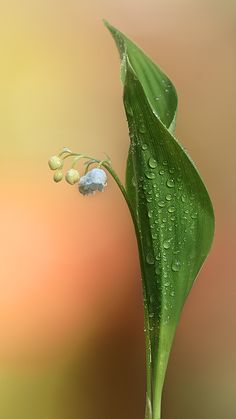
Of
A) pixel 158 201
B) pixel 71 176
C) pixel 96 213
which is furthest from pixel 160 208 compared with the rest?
pixel 96 213

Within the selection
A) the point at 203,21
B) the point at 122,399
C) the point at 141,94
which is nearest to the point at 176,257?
the point at 141,94

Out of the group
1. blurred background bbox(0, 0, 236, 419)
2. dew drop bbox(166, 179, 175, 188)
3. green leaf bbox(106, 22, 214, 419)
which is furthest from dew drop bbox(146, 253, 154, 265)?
blurred background bbox(0, 0, 236, 419)

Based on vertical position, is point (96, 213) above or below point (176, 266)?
above

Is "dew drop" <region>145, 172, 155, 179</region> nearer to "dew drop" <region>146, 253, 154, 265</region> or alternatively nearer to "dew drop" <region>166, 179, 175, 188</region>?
"dew drop" <region>166, 179, 175, 188</region>

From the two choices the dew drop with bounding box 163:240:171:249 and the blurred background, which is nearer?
the dew drop with bounding box 163:240:171:249

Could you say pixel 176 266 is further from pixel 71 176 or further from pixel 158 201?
pixel 71 176

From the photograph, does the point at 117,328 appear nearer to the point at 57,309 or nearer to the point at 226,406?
the point at 57,309
